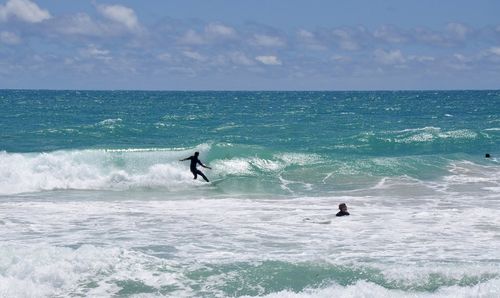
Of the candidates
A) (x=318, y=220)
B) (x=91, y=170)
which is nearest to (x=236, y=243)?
(x=318, y=220)

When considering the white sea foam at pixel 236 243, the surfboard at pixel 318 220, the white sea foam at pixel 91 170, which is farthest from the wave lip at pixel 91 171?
the surfboard at pixel 318 220

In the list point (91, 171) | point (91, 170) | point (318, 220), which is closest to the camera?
point (318, 220)

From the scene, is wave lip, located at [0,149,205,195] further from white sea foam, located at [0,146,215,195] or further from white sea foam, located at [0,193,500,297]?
white sea foam, located at [0,193,500,297]

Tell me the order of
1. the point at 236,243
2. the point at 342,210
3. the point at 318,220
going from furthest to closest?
1. the point at 342,210
2. the point at 318,220
3. the point at 236,243

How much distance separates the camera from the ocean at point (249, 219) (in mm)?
12953

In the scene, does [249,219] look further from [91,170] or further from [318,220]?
[91,170]

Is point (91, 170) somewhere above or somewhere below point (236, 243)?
above

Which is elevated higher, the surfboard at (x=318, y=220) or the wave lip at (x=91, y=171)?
the wave lip at (x=91, y=171)

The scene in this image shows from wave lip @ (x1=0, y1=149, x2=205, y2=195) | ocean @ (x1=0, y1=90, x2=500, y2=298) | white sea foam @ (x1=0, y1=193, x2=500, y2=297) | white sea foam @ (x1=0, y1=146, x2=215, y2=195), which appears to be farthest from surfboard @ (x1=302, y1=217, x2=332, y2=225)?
white sea foam @ (x1=0, y1=146, x2=215, y2=195)

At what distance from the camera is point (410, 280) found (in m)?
12.8

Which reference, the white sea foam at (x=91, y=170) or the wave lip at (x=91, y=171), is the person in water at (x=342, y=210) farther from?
the white sea foam at (x=91, y=170)

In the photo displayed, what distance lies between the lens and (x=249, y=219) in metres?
18.5

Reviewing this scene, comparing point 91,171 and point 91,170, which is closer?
Result: point 91,171

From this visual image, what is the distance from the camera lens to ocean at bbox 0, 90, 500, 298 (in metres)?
13.0
